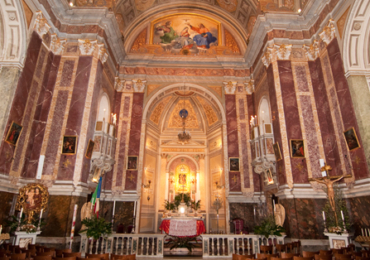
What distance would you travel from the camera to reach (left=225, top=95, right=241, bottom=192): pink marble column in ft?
40.9

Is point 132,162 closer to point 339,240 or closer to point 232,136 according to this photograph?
point 232,136

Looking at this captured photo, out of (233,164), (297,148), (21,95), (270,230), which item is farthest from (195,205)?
(21,95)

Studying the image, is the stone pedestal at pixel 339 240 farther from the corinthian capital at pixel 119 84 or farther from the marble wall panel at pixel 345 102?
the corinthian capital at pixel 119 84

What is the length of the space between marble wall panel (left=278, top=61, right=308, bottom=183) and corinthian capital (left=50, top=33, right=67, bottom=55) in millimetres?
8939

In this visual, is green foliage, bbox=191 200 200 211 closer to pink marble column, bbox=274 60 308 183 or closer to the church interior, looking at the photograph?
the church interior

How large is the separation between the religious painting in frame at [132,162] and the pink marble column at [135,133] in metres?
0.17

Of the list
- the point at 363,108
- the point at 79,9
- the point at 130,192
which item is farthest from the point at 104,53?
the point at 363,108

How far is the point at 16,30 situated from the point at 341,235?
448 inches

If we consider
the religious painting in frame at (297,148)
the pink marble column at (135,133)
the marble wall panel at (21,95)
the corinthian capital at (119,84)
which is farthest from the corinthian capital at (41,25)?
the religious painting in frame at (297,148)

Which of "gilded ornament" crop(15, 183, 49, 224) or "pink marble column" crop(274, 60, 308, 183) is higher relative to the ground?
"pink marble column" crop(274, 60, 308, 183)

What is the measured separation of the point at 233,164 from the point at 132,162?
5.09 m

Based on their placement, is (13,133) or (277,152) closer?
(13,133)

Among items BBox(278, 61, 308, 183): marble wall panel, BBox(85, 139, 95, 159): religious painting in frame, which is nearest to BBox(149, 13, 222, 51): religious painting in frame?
BBox(278, 61, 308, 183): marble wall panel

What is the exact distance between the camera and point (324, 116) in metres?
9.42
